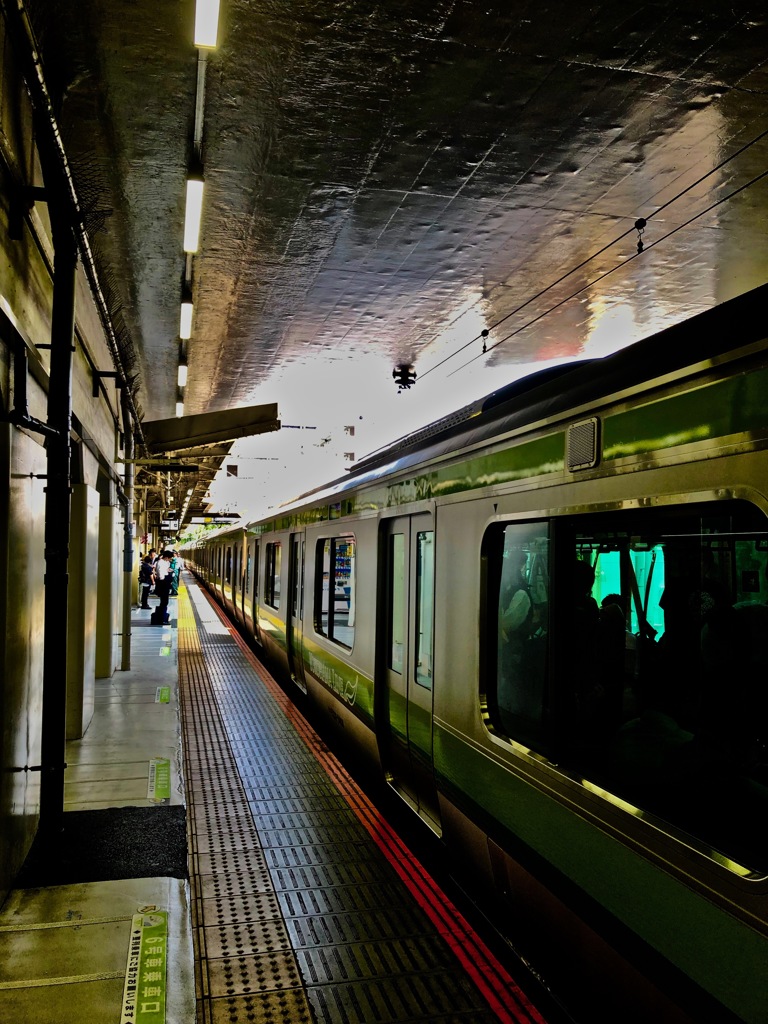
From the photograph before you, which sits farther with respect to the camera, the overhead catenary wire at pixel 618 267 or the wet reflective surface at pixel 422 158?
the overhead catenary wire at pixel 618 267

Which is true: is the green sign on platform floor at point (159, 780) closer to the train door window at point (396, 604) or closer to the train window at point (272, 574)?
the train door window at point (396, 604)

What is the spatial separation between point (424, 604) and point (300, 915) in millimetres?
1711

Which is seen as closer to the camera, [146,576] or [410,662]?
[410,662]

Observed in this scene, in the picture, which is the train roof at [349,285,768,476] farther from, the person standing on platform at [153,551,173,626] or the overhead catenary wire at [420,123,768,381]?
the person standing on platform at [153,551,173,626]

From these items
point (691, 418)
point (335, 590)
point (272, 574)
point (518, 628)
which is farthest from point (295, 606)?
point (691, 418)

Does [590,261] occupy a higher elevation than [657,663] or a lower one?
higher

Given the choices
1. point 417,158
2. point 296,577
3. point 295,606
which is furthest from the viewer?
point 296,577

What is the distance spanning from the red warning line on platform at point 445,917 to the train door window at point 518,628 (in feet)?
3.03

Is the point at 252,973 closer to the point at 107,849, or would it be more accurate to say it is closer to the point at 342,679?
the point at 107,849

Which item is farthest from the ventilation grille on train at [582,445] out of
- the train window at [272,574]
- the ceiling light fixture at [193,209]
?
the train window at [272,574]

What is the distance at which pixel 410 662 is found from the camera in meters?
4.79

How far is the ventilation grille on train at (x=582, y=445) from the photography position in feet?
8.98

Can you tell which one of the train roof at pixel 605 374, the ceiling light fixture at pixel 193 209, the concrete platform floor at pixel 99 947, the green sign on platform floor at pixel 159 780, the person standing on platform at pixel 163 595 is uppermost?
the ceiling light fixture at pixel 193 209

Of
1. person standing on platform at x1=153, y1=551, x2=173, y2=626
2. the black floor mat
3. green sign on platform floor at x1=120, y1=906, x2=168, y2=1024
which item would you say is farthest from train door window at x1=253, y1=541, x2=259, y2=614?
green sign on platform floor at x1=120, y1=906, x2=168, y2=1024
